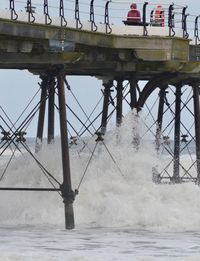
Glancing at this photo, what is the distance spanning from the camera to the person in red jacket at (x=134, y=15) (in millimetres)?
26378

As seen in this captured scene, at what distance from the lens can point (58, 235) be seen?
20.1m

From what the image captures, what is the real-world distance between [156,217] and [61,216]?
2.42 metres

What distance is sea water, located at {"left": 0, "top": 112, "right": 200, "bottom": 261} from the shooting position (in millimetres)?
17672

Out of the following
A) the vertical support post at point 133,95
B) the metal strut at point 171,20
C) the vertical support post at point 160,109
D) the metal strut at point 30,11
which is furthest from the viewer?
the vertical support post at point 160,109

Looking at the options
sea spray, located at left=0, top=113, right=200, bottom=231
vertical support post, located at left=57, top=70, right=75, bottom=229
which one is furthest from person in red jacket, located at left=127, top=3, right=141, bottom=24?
vertical support post, located at left=57, top=70, right=75, bottom=229

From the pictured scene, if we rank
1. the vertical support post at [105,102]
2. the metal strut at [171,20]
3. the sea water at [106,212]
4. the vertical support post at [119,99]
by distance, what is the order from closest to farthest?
1. the sea water at [106,212]
2. the metal strut at [171,20]
3. the vertical support post at [119,99]
4. the vertical support post at [105,102]

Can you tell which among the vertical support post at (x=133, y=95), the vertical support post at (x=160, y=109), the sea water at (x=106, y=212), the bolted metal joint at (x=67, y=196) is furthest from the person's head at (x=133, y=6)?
the bolted metal joint at (x=67, y=196)

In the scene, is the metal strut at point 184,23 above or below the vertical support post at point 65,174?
above

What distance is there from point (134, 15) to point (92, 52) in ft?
9.68

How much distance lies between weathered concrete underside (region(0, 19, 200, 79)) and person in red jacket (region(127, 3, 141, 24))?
123 cm

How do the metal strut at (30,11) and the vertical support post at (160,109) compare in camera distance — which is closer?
the metal strut at (30,11)

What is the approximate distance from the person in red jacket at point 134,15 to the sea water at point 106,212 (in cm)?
324

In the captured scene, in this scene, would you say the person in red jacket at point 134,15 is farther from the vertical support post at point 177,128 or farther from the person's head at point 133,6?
the vertical support post at point 177,128

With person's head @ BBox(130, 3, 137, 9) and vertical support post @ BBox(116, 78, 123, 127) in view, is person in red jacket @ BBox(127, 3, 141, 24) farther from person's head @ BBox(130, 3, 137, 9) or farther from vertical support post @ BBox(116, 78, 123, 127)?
vertical support post @ BBox(116, 78, 123, 127)
